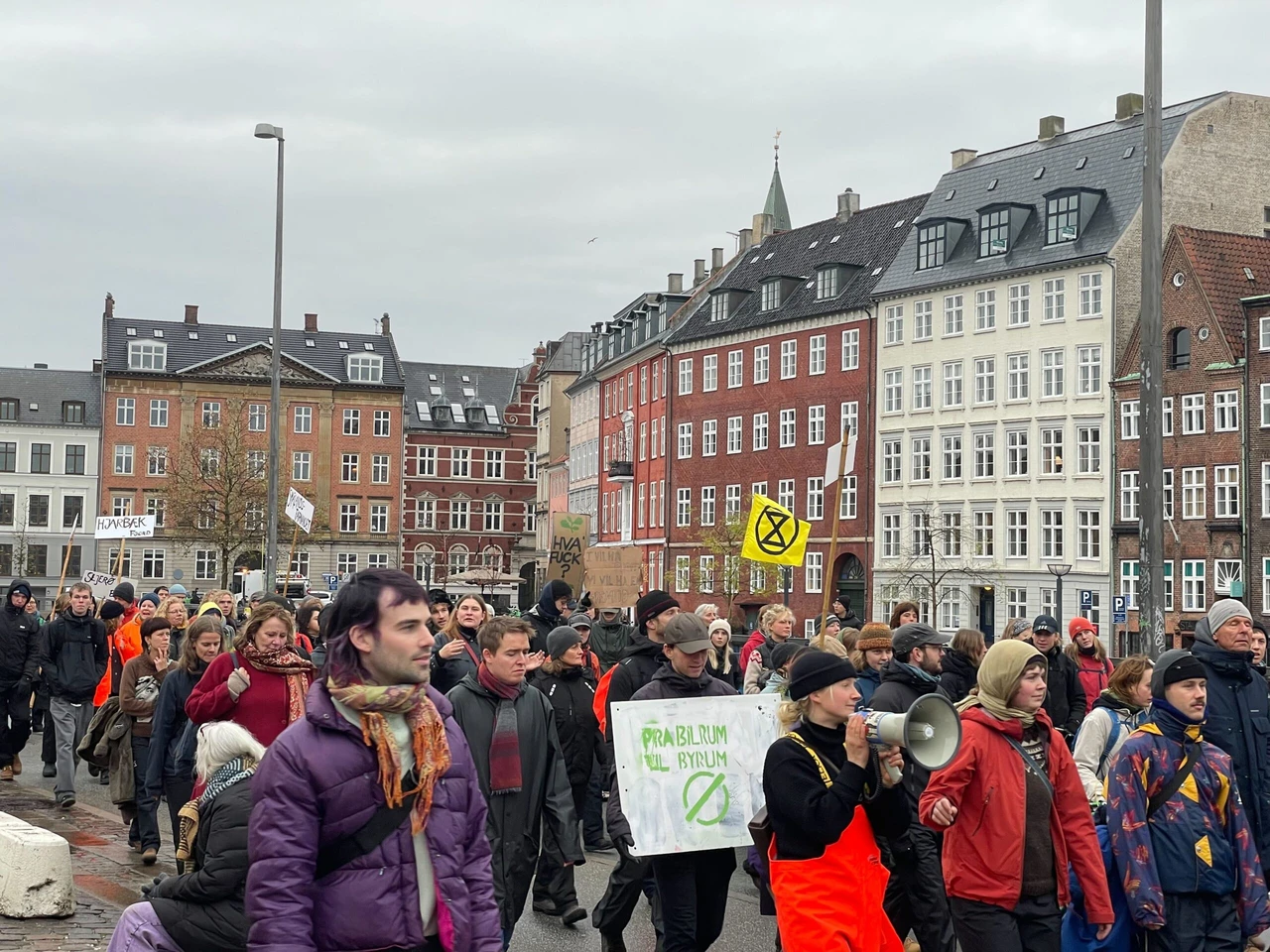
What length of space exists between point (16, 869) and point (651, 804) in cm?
423

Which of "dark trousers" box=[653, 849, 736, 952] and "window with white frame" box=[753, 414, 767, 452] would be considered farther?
"window with white frame" box=[753, 414, 767, 452]

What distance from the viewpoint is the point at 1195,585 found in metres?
50.9

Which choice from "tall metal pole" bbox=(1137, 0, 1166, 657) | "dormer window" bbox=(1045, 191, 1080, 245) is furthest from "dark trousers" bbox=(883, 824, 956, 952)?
"dormer window" bbox=(1045, 191, 1080, 245)

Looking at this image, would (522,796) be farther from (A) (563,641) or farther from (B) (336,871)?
(A) (563,641)

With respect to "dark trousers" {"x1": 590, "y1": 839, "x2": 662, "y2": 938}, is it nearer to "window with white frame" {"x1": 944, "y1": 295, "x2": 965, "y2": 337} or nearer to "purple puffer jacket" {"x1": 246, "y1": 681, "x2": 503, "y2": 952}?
"purple puffer jacket" {"x1": 246, "y1": 681, "x2": 503, "y2": 952}

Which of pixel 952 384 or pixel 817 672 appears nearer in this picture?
pixel 817 672

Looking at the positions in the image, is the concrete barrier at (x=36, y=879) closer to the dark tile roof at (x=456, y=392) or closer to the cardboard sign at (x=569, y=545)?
the cardboard sign at (x=569, y=545)

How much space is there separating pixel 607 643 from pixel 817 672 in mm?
9680

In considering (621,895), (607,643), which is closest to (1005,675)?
(621,895)

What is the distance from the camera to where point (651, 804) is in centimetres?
816

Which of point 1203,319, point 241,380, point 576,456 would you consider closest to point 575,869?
point 1203,319

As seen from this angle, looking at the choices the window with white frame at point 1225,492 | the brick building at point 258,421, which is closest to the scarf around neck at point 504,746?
the window with white frame at point 1225,492

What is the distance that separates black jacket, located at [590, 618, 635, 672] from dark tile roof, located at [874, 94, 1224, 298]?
4255 centimetres

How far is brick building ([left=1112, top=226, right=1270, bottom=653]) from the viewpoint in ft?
162
